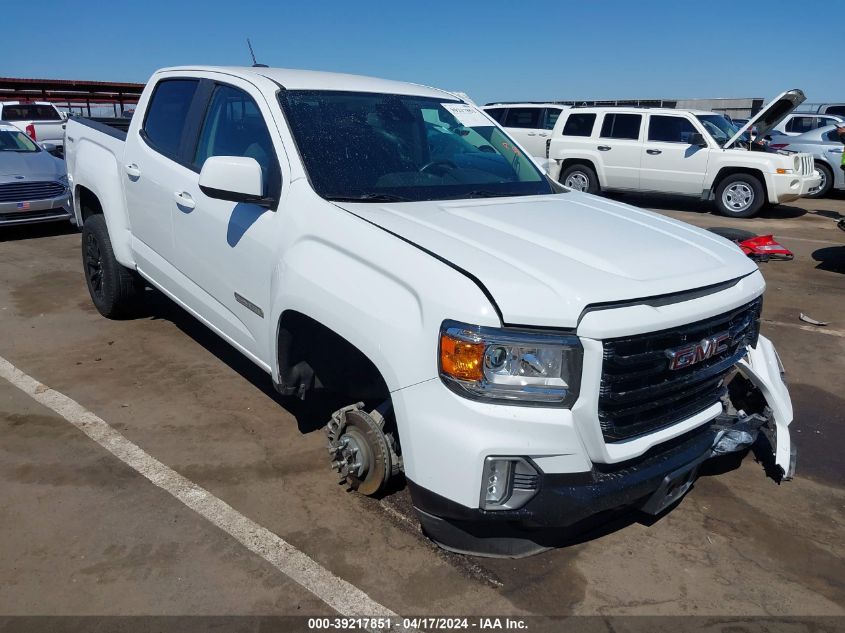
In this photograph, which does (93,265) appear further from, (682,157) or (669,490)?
(682,157)

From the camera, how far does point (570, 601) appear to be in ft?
8.61

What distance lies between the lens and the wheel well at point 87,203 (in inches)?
212

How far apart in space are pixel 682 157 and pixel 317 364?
449 inches

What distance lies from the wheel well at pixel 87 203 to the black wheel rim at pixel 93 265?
0.21m

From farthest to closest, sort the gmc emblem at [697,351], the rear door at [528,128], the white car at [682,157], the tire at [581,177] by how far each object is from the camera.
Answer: the rear door at [528,128] → the tire at [581,177] → the white car at [682,157] → the gmc emblem at [697,351]

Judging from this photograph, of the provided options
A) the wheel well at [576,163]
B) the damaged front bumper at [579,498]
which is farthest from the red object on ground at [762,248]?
the damaged front bumper at [579,498]

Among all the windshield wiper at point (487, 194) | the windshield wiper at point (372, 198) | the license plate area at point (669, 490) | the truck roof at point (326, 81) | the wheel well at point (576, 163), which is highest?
the truck roof at point (326, 81)

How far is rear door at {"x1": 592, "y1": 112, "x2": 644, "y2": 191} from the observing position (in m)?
13.3

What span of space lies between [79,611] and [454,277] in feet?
6.01

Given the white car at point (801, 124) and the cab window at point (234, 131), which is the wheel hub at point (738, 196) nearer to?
the white car at point (801, 124)

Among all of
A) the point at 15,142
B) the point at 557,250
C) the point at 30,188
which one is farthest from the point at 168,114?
the point at 15,142

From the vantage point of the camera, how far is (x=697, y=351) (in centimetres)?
260

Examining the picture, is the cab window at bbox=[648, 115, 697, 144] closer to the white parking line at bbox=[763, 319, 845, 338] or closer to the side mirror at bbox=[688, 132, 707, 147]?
the side mirror at bbox=[688, 132, 707, 147]

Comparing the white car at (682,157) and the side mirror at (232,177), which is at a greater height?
Result: the side mirror at (232,177)
